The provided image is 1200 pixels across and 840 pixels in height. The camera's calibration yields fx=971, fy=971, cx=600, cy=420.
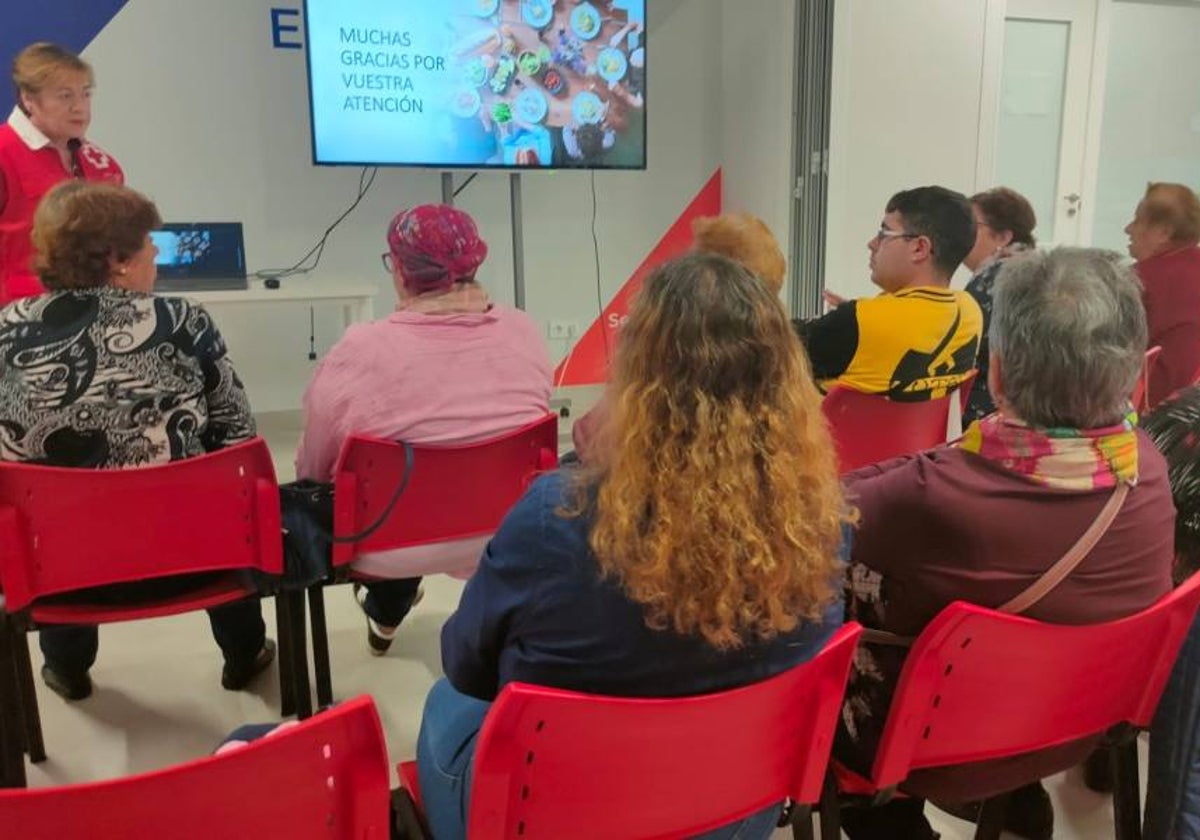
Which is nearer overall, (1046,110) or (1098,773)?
(1098,773)

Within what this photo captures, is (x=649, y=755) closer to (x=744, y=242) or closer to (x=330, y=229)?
(x=744, y=242)

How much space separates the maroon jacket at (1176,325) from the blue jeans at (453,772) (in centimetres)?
234

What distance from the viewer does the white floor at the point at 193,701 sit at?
6.53 feet

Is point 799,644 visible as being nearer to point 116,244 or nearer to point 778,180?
point 116,244

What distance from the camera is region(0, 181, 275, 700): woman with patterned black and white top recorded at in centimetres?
173

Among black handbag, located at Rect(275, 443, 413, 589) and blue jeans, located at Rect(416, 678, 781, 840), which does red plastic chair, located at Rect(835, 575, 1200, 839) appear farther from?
black handbag, located at Rect(275, 443, 413, 589)

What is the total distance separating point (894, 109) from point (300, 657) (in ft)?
11.8

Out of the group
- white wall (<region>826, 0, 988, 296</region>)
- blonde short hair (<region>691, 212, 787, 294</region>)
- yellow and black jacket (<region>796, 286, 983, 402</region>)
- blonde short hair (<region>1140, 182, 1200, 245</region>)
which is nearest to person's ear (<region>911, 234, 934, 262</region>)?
yellow and black jacket (<region>796, 286, 983, 402</region>)

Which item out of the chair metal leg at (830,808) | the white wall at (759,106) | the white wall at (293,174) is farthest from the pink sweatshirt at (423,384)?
the white wall at (759,106)

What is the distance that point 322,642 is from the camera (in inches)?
82.2

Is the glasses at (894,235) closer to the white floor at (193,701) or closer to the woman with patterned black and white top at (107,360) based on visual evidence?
the white floor at (193,701)

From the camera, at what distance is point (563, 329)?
5145 millimetres

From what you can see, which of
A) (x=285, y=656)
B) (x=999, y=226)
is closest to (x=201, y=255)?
(x=285, y=656)

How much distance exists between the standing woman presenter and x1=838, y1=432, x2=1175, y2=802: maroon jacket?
8.06ft
